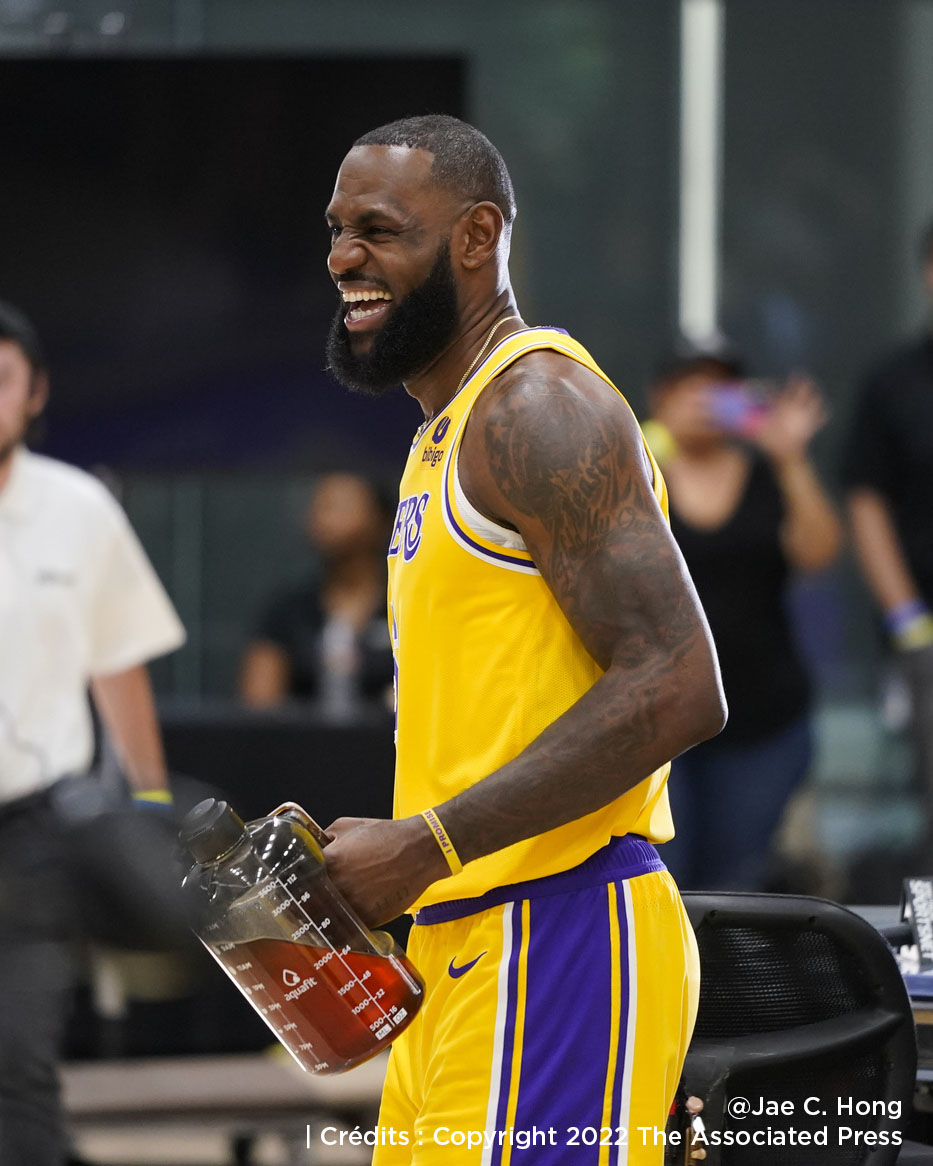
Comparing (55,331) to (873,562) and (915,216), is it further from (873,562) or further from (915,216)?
(915,216)

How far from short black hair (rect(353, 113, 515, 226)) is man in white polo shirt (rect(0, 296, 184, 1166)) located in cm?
162

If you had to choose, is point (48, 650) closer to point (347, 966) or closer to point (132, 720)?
point (132, 720)

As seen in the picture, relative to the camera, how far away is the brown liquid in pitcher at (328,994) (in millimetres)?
1899

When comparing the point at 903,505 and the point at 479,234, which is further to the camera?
the point at 903,505

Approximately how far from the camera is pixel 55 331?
18.2 ft

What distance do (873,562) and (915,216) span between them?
2.79m

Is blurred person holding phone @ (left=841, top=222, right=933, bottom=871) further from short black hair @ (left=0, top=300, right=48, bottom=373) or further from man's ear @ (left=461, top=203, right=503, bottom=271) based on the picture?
man's ear @ (left=461, top=203, right=503, bottom=271)

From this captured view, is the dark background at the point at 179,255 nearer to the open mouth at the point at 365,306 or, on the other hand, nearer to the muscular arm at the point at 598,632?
the open mouth at the point at 365,306

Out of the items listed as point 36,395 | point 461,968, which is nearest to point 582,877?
point 461,968

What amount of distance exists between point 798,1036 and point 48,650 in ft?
7.05

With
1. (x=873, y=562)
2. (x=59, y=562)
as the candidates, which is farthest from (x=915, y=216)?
(x=59, y=562)

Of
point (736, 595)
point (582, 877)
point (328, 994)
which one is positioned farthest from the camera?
point (736, 595)

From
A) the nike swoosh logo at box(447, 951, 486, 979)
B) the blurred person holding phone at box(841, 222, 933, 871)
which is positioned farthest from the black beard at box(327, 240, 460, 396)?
the blurred person holding phone at box(841, 222, 933, 871)

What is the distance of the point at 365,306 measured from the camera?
7.14ft
